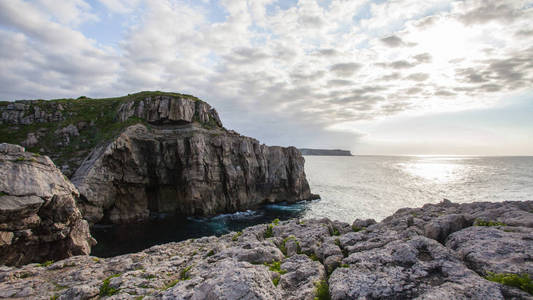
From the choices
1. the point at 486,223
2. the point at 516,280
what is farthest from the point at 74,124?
the point at 486,223

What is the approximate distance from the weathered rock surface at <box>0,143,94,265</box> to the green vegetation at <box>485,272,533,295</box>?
25458mm

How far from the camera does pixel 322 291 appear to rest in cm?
781

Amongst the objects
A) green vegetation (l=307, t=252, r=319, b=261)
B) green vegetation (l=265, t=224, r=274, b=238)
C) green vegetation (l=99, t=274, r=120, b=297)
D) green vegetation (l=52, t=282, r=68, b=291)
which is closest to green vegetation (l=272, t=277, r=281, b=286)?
green vegetation (l=307, t=252, r=319, b=261)

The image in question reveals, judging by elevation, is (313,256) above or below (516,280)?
below

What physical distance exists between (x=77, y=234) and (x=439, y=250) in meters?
26.9

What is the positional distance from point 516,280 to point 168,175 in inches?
2031

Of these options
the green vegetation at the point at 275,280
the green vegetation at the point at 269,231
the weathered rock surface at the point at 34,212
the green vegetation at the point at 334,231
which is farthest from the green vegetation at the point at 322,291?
the weathered rock surface at the point at 34,212

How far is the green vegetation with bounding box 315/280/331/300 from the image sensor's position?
24.9ft

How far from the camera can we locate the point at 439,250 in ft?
28.6

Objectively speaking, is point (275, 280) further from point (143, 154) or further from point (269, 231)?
point (143, 154)

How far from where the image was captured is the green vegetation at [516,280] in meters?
5.91

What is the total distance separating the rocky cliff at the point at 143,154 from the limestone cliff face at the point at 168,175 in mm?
158

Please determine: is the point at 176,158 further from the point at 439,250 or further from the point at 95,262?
the point at 439,250

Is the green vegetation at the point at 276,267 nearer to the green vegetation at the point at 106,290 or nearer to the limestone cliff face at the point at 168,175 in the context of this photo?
the green vegetation at the point at 106,290
